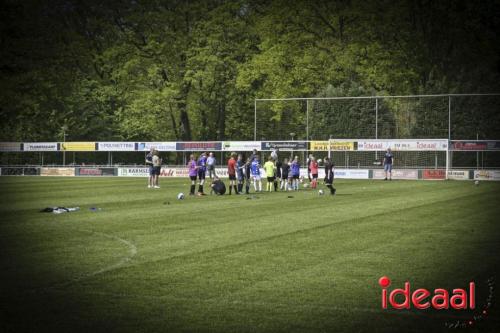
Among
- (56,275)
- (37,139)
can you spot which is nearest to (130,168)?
(37,139)

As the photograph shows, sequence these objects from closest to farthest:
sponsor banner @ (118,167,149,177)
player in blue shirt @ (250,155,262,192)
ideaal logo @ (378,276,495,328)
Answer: ideaal logo @ (378,276,495,328) → player in blue shirt @ (250,155,262,192) → sponsor banner @ (118,167,149,177)

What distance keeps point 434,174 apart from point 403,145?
2.67 m

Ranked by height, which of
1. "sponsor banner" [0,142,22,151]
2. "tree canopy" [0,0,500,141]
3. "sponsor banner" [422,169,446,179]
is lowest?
"sponsor banner" [422,169,446,179]

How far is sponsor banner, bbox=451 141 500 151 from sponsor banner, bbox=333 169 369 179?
6.19 metres

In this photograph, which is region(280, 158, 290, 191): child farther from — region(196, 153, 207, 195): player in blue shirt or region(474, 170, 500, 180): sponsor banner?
region(474, 170, 500, 180): sponsor banner

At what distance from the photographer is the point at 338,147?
50781mm

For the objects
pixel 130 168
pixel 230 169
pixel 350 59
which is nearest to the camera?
pixel 230 169

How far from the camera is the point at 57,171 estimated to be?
60.3 metres

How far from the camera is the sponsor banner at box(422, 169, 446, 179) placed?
48.3 meters

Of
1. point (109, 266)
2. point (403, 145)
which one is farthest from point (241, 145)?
point (109, 266)

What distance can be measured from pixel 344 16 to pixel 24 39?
2768 cm

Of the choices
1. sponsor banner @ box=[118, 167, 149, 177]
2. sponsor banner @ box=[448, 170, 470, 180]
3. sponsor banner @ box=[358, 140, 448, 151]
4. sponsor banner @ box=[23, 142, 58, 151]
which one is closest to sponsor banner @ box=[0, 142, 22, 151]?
sponsor banner @ box=[23, 142, 58, 151]

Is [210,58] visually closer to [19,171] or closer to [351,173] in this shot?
[19,171]

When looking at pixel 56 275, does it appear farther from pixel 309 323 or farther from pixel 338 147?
pixel 338 147
